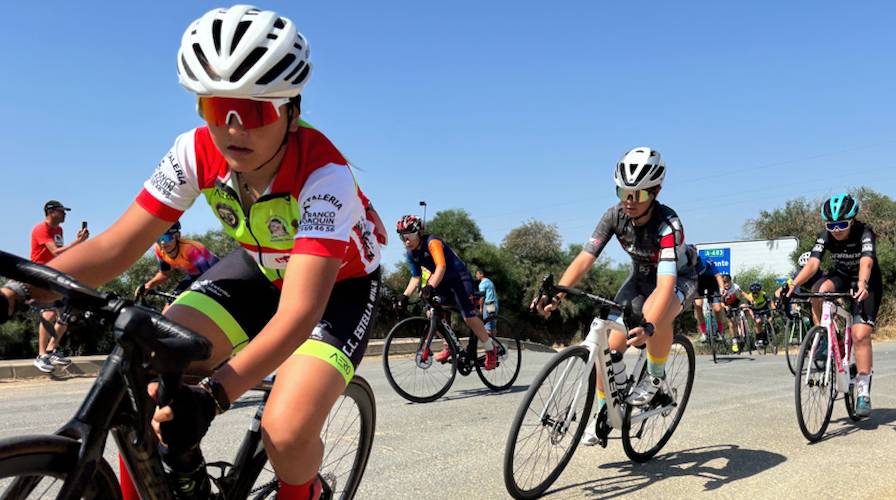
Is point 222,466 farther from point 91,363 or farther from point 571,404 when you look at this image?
point 91,363

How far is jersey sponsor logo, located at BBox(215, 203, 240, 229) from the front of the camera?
2838 mm

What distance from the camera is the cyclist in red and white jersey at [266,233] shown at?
2301 millimetres

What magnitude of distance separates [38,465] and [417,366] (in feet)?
22.5

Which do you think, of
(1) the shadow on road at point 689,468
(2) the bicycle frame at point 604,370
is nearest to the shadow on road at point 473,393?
(1) the shadow on road at point 689,468

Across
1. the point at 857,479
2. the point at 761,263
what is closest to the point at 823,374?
the point at 857,479

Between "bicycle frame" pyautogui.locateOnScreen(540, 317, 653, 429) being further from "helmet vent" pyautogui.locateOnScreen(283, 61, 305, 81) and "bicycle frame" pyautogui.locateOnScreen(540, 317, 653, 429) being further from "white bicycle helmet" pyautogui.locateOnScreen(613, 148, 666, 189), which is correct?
"helmet vent" pyautogui.locateOnScreen(283, 61, 305, 81)

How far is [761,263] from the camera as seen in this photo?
43.9 meters

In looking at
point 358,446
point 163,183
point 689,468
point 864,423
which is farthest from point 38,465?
point 864,423

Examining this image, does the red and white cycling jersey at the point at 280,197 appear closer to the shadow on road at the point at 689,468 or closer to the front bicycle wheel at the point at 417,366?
the shadow on road at the point at 689,468

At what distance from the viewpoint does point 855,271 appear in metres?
7.24

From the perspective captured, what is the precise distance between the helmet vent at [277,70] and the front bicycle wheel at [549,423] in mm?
2565

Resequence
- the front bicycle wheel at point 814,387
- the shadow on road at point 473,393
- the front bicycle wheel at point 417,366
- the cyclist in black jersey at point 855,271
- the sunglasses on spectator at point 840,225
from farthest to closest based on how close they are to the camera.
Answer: the shadow on road at point 473,393
the front bicycle wheel at point 417,366
the sunglasses on spectator at point 840,225
the cyclist in black jersey at point 855,271
the front bicycle wheel at point 814,387

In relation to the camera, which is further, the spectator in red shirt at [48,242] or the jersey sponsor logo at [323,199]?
the spectator in red shirt at [48,242]

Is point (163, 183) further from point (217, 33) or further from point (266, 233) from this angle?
point (217, 33)
